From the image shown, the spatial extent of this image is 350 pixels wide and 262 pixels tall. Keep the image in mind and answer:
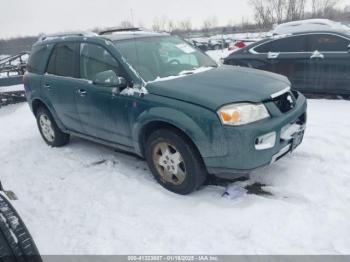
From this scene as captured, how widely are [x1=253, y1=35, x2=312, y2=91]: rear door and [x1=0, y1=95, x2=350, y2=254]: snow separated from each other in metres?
2.38

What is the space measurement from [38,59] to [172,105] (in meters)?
3.09

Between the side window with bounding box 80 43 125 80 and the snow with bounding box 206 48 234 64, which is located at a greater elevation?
the side window with bounding box 80 43 125 80

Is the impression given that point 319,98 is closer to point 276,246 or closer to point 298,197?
point 298,197

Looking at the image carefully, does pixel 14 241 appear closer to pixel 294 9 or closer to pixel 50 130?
pixel 50 130

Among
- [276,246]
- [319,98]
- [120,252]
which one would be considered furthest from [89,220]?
[319,98]

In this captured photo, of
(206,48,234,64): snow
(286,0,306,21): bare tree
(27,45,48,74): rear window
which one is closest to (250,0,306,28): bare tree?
(286,0,306,21): bare tree

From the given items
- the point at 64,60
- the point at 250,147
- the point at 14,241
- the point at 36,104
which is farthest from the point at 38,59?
the point at 14,241

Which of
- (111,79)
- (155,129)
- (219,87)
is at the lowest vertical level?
(155,129)

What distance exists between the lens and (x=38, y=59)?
554cm

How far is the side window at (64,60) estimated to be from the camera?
4.73 metres

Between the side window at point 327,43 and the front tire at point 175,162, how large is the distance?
16.0 ft

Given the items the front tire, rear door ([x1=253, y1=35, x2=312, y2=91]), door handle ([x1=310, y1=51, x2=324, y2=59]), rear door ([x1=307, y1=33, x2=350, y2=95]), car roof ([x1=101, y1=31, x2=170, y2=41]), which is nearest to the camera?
the front tire

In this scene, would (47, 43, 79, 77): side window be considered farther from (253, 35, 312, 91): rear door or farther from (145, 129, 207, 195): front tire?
(253, 35, 312, 91): rear door

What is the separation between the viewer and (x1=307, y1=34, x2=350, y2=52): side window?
271 inches
